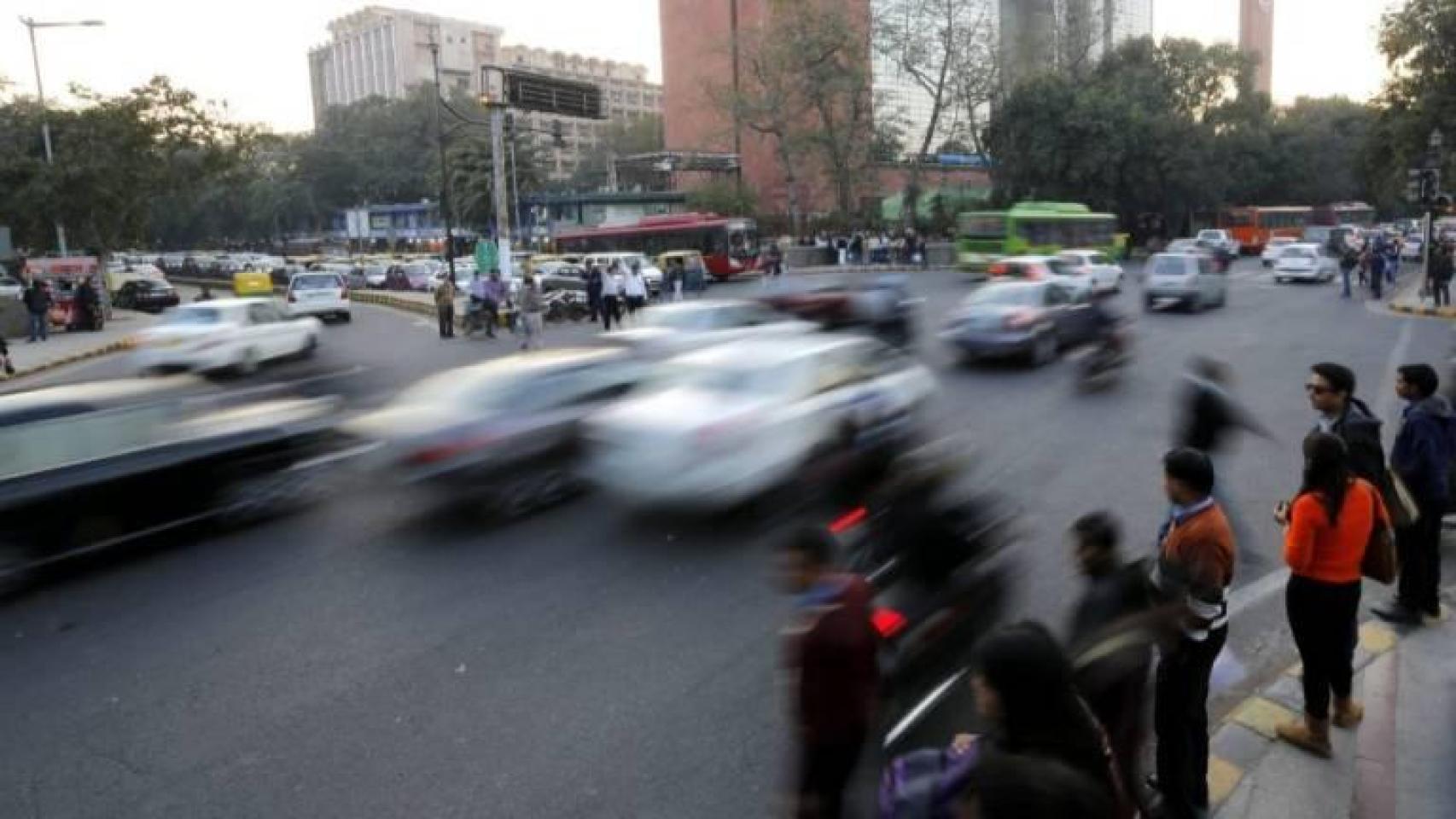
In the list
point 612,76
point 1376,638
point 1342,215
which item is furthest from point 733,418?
point 612,76

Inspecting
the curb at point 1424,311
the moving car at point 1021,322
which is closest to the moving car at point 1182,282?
the curb at point 1424,311

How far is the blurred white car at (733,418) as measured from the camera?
26.7ft

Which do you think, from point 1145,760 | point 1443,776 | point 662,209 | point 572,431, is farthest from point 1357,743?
point 662,209

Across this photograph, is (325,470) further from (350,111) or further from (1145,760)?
(350,111)

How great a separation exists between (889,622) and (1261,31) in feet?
582

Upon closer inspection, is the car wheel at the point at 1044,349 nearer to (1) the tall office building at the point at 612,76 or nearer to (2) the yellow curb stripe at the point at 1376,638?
(2) the yellow curb stripe at the point at 1376,638

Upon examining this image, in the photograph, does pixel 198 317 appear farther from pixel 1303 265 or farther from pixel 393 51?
pixel 393 51

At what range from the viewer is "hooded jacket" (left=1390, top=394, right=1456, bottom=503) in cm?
586

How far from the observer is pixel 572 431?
30.4ft

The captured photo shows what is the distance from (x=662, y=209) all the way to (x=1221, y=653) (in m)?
67.2

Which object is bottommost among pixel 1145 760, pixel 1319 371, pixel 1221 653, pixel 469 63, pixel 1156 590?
pixel 1145 760

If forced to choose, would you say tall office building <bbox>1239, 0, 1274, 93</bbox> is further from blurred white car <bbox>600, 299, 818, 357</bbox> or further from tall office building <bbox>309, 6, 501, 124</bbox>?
blurred white car <bbox>600, 299, 818, 357</bbox>

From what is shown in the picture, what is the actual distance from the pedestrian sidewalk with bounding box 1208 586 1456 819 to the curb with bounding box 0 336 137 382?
22016 millimetres

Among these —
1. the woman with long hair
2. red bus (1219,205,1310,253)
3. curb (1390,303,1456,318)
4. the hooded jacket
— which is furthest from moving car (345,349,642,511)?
red bus (1219,205,1310,253)
